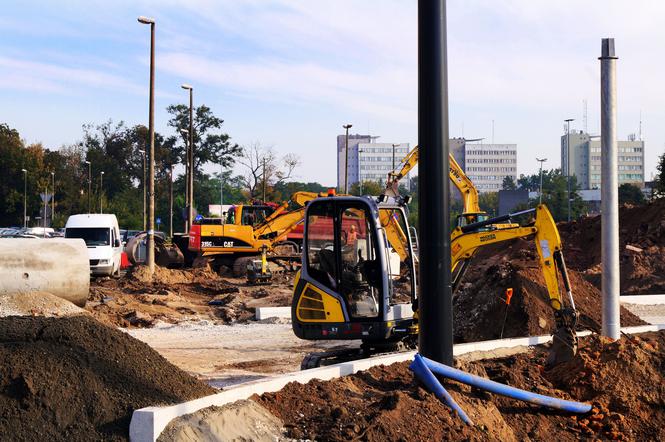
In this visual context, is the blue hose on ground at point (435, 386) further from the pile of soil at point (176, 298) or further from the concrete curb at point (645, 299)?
the concrete curb at point (645, 299)

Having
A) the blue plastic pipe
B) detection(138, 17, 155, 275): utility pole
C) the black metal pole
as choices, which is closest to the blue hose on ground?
the blue plastic pipe

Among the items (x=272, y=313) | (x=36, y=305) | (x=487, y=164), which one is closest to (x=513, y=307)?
(x=272, y=313)

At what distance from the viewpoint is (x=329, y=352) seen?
12836 millimetres

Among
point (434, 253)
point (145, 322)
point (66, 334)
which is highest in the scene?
point (434, 253)

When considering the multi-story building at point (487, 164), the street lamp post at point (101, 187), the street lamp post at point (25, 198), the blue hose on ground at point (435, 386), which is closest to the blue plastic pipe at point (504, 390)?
the blue hose on ground at point (435, 386)

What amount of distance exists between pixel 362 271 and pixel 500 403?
391cm

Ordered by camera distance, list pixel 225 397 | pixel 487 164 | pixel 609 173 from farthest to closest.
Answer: pixel 487 164, pixel 609 173, pixel 225 397

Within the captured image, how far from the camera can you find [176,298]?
24.8 metres

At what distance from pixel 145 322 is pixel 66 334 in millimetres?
12472

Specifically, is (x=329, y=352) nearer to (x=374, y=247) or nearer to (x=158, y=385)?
(x=374, y=247)

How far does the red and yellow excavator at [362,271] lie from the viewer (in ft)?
40.0

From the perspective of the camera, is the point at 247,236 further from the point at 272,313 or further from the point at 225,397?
the point at 225,397

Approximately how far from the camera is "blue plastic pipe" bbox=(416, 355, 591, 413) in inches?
324

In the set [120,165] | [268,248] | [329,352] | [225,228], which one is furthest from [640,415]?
[120,165]
